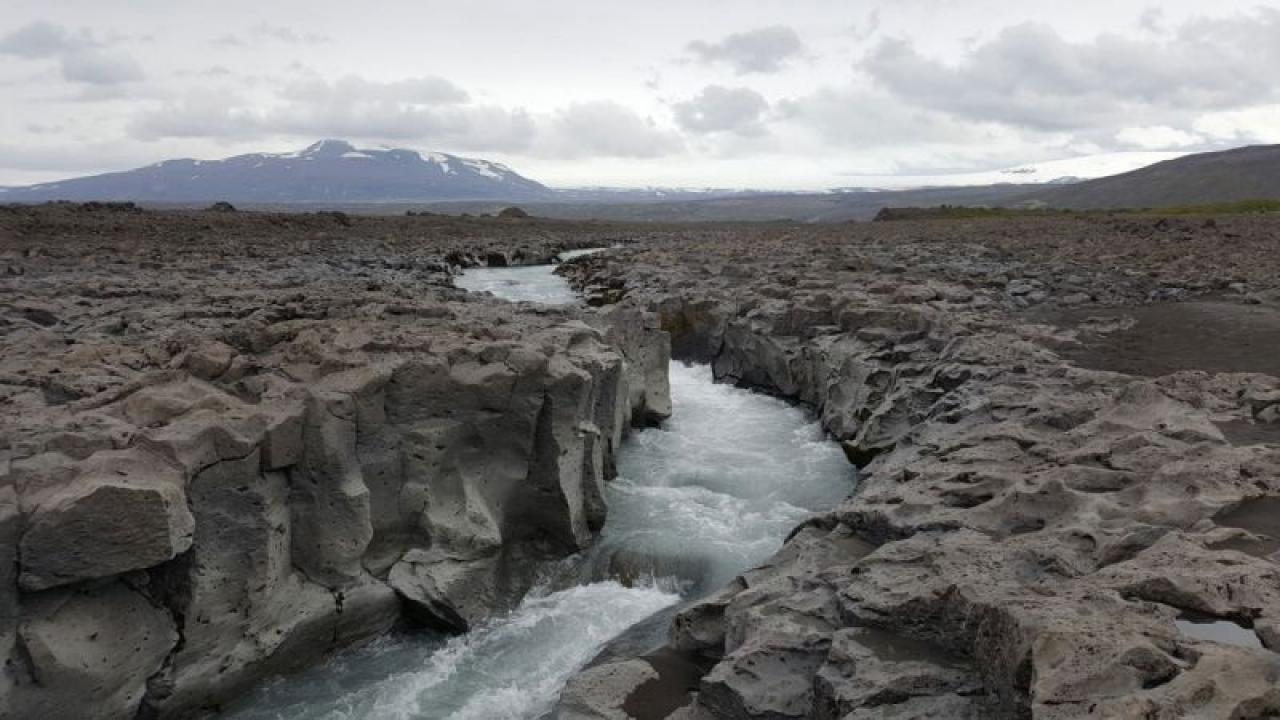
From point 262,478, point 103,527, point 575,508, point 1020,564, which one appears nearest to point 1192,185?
point 575,508

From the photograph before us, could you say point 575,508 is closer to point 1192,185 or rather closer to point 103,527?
point 103,527

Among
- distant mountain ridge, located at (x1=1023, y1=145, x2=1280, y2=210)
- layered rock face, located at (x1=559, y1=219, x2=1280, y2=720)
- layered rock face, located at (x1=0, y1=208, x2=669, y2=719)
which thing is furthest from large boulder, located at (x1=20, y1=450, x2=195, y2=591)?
distant mountain ridge, located at (x1=1023, y1=145, x2=1280, y2=210)

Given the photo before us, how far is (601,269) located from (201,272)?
21.7m

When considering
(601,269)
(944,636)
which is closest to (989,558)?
(944,636)

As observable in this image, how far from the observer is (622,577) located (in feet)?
45.6

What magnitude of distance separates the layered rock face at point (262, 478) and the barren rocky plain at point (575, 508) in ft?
0.13

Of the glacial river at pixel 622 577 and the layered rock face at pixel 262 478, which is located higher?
the layered rock face at pixel 262 478

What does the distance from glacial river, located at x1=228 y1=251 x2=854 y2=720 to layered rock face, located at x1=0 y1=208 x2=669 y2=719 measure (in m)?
0.50

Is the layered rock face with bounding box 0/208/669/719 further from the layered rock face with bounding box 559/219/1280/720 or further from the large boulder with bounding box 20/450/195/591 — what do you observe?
the layered rock face with bounding box 559/219/1280/720

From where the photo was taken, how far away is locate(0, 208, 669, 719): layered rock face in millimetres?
9281

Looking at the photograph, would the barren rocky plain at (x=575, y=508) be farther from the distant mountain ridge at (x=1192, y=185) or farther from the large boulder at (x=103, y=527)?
the distant mountain ridge at (x=1192, y=185)

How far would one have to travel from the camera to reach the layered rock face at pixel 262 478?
30.5 ft

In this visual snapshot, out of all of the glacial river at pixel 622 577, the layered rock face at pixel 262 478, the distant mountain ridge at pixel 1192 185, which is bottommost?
the glacial river at pixel 622 577

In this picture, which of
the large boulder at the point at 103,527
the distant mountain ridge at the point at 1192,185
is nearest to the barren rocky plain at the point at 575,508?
the large boulder at the point at 103,527
